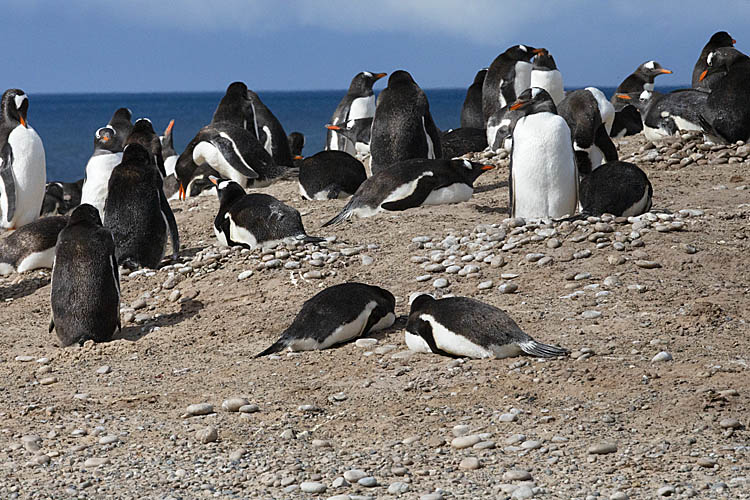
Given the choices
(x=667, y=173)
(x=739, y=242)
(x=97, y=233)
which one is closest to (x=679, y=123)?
(x=667, y=173)

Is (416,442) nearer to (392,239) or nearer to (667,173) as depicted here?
(392,239)

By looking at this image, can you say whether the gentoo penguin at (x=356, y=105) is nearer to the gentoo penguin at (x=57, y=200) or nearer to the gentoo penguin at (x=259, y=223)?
the gentoo penguin at (x=57, y=200)

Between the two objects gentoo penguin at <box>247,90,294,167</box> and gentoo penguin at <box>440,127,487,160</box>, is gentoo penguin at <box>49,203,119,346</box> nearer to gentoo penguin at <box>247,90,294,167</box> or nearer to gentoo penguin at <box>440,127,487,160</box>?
gentoo penguin at <box>440,127,487,160</box>

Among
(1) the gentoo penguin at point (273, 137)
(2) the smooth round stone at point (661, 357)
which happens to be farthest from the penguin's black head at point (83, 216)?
(1) the gentoo penguin at point (273, 137)

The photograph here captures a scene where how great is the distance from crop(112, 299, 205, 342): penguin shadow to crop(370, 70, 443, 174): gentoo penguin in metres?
3.71

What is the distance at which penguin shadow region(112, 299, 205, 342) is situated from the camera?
5668mm

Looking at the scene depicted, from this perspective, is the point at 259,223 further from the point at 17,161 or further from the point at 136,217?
the point at 17,161

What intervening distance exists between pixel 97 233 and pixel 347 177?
11.9 feet

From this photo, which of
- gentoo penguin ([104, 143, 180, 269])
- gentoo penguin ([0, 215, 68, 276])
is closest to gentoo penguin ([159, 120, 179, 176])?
gentoo penguin ([0, 215, 68, 276])

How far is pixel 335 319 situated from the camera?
4.84 meters

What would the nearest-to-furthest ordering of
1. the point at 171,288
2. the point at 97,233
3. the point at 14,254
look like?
the point at 97,233 < the point at 171,288 < the point at 14,254

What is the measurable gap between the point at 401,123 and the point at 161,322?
4.11 m

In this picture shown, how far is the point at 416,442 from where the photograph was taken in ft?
12.0

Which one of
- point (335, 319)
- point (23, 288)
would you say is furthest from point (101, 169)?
point (335, 319)
